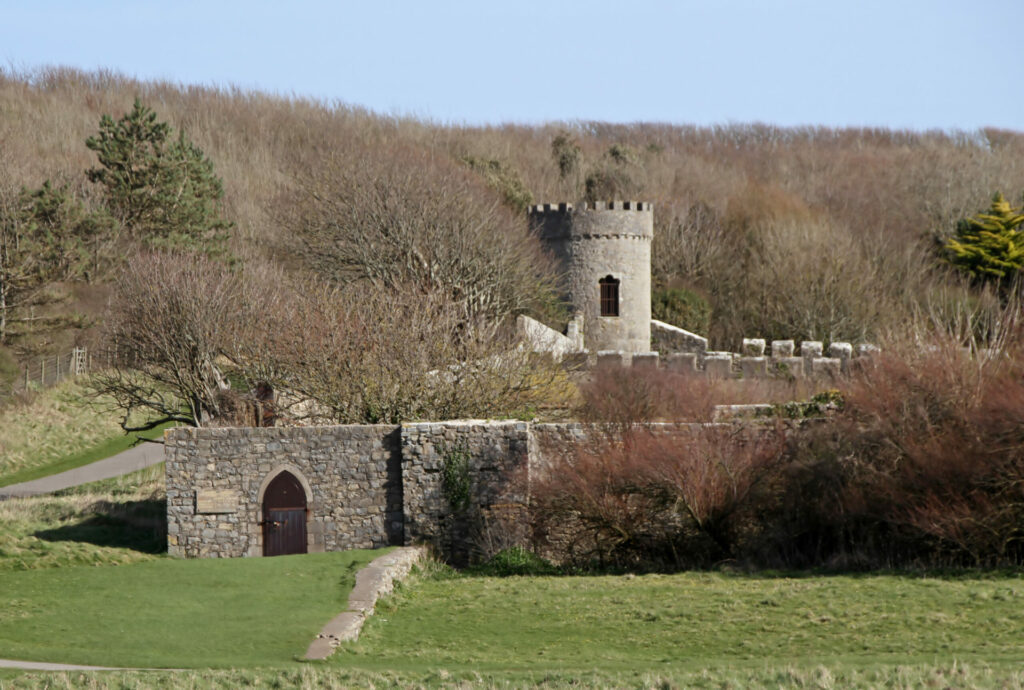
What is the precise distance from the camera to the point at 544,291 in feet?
124

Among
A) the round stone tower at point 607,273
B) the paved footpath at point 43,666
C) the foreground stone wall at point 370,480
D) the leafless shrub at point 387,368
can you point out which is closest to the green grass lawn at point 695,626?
the paved footpath at point 43,666

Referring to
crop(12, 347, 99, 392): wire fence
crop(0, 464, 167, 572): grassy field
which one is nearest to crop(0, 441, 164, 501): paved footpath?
crop(0, 464, 167, 572): grassy field

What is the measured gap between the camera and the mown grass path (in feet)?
41.4

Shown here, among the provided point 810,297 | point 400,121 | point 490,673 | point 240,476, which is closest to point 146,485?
point 240,476

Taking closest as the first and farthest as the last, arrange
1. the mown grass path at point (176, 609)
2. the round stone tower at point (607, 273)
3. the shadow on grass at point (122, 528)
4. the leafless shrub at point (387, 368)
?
1. the mown grass path at point (176, 609)
2. the shadow on grass at point (122, 528)
3. the leafless shrub at point (387, 368)
4. the round stone tower at point (607, 273)

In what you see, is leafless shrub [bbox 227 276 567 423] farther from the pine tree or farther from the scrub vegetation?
the pine tree

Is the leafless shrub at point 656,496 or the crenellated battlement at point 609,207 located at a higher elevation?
the crenellated battlement at point 609,207

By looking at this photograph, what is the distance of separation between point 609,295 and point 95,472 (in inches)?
601

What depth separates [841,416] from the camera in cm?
1794

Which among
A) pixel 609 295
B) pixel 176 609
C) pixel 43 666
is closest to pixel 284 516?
pixel 176 609

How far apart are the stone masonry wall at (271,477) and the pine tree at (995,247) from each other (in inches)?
Result: 1464

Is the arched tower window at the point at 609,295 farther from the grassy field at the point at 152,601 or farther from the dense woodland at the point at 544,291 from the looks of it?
the grassy field at the point at 152,601

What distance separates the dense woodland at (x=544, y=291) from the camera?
17328mm

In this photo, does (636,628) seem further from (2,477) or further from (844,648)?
(2,477)
